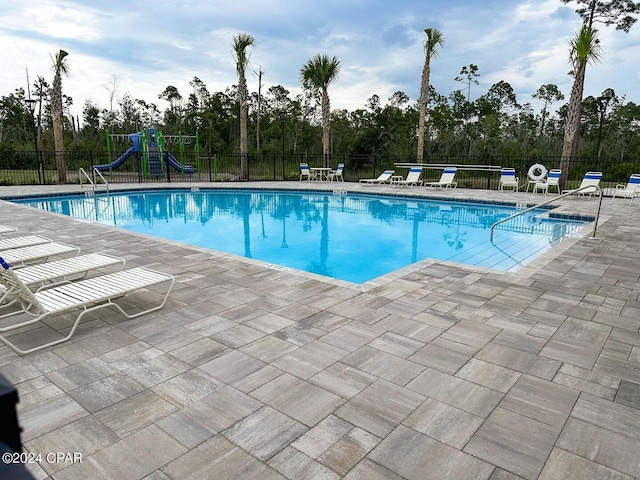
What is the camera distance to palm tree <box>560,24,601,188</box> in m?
12.3

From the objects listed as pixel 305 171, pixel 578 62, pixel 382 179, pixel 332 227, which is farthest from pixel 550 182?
pixel 305 171

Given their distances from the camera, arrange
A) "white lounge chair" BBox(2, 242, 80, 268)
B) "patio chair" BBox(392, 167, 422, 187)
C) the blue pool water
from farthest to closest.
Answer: "patio chair" BBox(392, 167, 422, 187) < the blue pool water < "white lounge chair" BBox(2, 242, 80, 268)

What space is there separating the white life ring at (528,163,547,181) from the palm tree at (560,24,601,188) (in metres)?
0.64

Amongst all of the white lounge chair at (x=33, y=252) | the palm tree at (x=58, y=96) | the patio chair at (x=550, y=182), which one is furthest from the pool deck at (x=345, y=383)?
the palm tree at (x=58, y=96)

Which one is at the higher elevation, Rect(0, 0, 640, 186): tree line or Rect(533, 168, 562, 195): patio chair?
Rect(0, 0, 640, 186): tree line

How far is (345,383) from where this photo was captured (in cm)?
255

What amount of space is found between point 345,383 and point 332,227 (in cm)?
715

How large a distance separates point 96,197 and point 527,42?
16.2 m

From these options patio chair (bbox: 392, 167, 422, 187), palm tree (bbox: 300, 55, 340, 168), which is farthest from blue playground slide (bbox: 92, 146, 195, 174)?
patio chair (bbox: 392, 167, 422, 187)

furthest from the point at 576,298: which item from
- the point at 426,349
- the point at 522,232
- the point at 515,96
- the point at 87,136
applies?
the point at 87,136

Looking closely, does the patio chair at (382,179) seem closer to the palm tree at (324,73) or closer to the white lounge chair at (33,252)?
the palm tree at (324,73)

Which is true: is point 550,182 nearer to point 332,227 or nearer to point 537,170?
point 537,170

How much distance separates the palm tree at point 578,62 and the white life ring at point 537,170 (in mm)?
645

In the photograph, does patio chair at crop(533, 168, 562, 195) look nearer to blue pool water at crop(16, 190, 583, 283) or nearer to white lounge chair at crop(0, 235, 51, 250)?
blue pool water at crop(16, 190, 583, 283)
